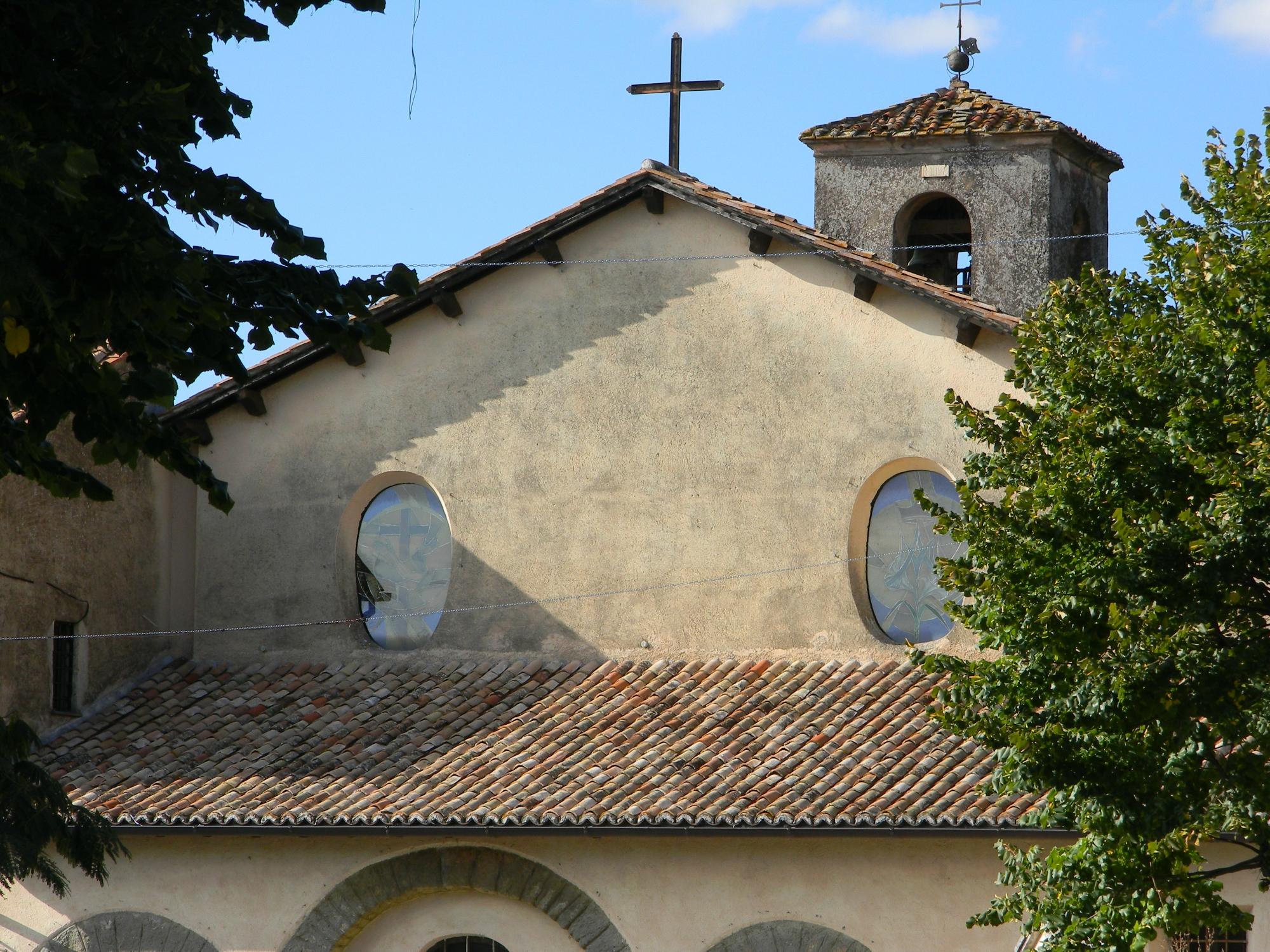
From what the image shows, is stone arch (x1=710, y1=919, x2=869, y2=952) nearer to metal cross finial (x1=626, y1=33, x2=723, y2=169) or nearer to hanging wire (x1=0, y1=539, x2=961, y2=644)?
hanging wire (x1=0, y1=539, x2=961, y2=644)

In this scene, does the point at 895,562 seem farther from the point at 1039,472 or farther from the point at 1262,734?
the point at 1262,734

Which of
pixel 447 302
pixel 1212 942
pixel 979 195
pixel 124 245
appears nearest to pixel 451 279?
pixel 447 302

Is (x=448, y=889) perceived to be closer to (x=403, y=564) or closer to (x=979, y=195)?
(x=403, y=564)

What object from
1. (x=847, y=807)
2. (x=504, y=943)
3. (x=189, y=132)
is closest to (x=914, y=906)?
(x=847, y=807)

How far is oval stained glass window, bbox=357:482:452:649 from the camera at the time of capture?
1769 cm

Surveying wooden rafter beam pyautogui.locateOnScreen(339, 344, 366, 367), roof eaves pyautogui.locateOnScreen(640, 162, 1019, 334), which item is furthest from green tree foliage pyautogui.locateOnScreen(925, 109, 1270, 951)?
wooden rafter beam pyautogui.locateOnScreen(339, 344, 366, 367)

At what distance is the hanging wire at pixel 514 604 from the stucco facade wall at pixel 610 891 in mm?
2644

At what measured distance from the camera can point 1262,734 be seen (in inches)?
397

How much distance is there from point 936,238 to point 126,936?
10.3 meters

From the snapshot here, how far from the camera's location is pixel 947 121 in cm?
1911

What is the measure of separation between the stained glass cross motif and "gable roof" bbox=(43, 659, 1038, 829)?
123cm

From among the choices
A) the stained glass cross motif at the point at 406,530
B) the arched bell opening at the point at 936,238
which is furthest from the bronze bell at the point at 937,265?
the stained glass cross motif at the point at 406,530

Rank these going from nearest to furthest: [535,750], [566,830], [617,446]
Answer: [566,830], [535,750], [617,446]

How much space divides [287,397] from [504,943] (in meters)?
5.82
